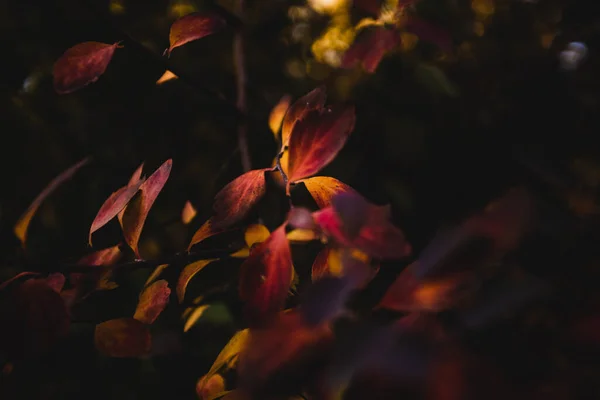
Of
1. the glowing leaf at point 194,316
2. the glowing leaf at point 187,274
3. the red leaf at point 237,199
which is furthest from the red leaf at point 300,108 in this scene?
the glowing leaf at point 194,316

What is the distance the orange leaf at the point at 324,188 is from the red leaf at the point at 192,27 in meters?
0.28

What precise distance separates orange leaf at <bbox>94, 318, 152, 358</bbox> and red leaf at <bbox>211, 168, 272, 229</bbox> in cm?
14

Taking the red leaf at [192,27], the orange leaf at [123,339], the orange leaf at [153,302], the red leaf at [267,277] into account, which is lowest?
the orange leaf at [153,302]

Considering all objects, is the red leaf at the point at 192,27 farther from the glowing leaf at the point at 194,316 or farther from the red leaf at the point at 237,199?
the glowing leaf at the point at 194,316

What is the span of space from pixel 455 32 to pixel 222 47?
81 centimetres

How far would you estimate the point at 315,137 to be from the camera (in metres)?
0.45

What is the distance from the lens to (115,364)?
2.33 feet

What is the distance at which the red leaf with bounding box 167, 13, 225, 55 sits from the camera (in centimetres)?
61

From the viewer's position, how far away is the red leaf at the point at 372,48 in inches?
26.5

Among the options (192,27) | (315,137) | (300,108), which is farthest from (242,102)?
(315,137)

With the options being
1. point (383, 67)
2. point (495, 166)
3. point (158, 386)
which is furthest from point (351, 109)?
point (383, 67)

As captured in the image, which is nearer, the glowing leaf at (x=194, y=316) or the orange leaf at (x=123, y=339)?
the orange leaf at (x=123, y=339)

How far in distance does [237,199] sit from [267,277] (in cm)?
12

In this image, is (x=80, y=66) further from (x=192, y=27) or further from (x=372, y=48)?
(x=372, y=48)
